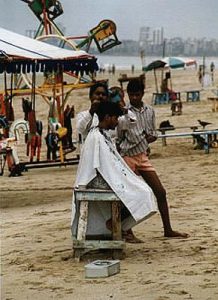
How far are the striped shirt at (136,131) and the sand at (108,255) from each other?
821 millimetres

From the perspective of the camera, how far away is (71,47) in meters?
16.6

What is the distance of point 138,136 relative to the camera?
7582mm

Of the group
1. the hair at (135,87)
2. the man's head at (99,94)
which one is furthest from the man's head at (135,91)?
the man's head at (99,94)

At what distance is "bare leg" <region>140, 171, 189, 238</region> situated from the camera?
7688 mm

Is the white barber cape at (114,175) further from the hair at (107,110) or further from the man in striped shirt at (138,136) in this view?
the man in striped shirt at (138,136)

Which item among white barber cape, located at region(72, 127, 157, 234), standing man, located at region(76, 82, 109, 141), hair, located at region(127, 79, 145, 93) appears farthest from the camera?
hair, located at region(127, 79, 145, 93)

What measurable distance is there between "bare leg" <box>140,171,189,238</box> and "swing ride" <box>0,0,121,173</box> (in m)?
3.54

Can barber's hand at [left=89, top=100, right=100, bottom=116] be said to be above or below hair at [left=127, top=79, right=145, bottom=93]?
below

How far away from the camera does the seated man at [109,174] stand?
6.82m

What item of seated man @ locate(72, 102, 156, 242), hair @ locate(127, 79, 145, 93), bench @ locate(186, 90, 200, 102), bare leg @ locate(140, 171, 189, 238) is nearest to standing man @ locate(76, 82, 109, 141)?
seated man @ locate(72, 102, 156, 242)

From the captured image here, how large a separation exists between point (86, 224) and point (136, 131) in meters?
1.06

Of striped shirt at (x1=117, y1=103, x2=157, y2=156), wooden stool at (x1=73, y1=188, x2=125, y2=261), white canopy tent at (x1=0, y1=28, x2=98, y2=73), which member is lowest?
wooden stool at (x1=73, y1=188, x2=125, y2=261)

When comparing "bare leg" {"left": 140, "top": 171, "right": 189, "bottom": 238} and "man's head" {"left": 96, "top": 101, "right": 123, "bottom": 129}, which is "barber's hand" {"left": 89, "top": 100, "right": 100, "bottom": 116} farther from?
"bare leg" {"left": 140, "top": 171, "right": 189, "bottom": 238}

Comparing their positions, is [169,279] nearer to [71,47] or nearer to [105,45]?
[71,47]
